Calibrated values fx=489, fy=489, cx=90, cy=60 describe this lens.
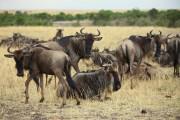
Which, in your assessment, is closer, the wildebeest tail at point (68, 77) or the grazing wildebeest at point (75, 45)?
the wildebeest tail at point (68, 77)

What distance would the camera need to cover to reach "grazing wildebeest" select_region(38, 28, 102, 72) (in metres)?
11.8

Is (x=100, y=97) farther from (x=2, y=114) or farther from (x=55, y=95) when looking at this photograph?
(x=2, y=114)

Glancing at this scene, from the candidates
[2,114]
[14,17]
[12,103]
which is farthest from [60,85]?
[14,17]

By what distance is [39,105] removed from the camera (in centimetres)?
1016

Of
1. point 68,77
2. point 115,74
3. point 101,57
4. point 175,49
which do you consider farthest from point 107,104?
point 175,49

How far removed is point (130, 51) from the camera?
13.5m

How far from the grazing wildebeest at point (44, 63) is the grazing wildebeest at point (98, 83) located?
1.38 feet

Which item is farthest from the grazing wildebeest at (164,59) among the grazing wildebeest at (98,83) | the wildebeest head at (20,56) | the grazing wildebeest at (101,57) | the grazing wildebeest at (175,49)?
the wildebeest head at (20,56)

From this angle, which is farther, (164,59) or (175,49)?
(164,59)

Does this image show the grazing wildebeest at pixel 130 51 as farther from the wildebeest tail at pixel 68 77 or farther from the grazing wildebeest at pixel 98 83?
the wildebeest tail at pixel 68 77

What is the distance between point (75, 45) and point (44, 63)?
190cm

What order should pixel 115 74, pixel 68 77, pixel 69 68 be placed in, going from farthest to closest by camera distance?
pixel 115 74 < pixel 69 68 < pixel 68 77

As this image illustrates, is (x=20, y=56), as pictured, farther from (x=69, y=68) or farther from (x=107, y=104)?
(x=107, y=104)

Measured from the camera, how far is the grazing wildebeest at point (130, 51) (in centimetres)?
1352
